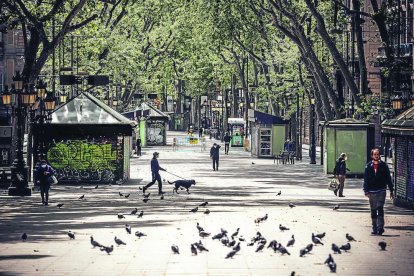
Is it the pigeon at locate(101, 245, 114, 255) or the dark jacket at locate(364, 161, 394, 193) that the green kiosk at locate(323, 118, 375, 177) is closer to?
the dark jacket at locate(364, 161, 394, 193)

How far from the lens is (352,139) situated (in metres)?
49.2

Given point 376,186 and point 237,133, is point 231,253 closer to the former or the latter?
point 376,186

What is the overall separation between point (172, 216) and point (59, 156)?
18.3m

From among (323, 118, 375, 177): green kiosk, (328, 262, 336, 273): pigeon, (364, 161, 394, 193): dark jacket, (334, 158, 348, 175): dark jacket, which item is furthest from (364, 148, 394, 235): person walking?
(323, 118, 375, 177): green kiosk

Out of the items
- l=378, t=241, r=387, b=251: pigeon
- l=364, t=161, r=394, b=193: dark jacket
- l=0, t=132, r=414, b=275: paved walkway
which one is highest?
l=364, t=161, r=394, b=193: dark jacket

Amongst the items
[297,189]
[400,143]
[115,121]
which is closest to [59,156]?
[115,121]

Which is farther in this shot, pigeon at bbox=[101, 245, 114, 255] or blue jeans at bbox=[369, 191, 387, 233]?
blue jeans at bbox=[369, 191, 387, 233]

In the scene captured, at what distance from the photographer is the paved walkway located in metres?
17.9

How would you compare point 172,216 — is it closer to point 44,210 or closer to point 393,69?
point 44,210

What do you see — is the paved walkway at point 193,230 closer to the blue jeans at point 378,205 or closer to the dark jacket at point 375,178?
the blue jeans at point 378,205

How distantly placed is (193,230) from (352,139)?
25753 millimetres

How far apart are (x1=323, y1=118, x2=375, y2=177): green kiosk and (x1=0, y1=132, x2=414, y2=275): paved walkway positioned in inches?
148

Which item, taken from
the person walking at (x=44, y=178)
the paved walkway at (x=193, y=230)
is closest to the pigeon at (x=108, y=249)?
the paved walkway at (x=193, y=230)

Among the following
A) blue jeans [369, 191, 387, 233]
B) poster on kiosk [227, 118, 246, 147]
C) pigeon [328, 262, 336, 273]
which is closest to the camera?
pigeon [328, 262, 336, 273]
